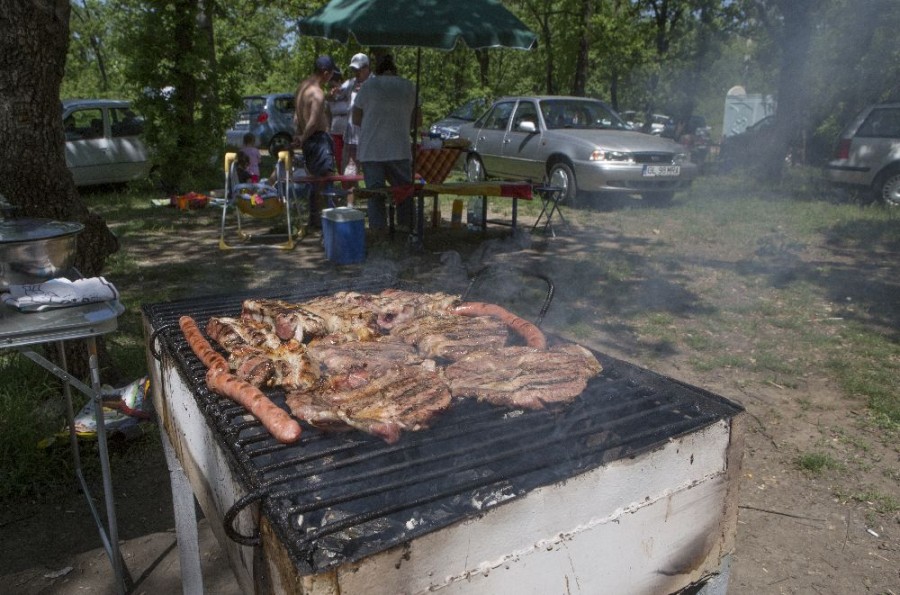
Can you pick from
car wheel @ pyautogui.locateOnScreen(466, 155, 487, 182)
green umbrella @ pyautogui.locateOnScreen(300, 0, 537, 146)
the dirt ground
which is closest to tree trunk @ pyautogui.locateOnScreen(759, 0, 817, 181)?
car wheel @ pyautogui.locateOnScreen(466, 155, 487, 182)

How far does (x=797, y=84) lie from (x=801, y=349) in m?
12.3

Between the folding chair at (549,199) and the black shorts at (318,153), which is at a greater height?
the black shorts at (318,153)

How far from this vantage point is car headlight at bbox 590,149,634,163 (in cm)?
1100

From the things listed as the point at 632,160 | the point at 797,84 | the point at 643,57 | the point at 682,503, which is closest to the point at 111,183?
the point at 632,160

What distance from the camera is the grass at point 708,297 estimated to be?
425cm

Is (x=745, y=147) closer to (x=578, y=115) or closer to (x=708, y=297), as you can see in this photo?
(x=578, y=115)

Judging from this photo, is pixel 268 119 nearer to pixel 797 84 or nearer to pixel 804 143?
pixel 797 84

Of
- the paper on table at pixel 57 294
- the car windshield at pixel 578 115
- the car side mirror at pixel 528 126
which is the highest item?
the car windshield at pixel 578 115

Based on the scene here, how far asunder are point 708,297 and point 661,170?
4.99 meters

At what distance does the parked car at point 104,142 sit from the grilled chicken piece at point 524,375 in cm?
1224

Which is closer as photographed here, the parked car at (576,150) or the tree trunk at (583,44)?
the parked car at (576,150)

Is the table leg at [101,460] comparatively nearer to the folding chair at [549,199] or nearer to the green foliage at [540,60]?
the folding chair at [549,199]

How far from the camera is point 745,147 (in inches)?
835

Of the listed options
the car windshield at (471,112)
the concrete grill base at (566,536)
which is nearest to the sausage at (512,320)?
the concrete grill base at (566,536)
